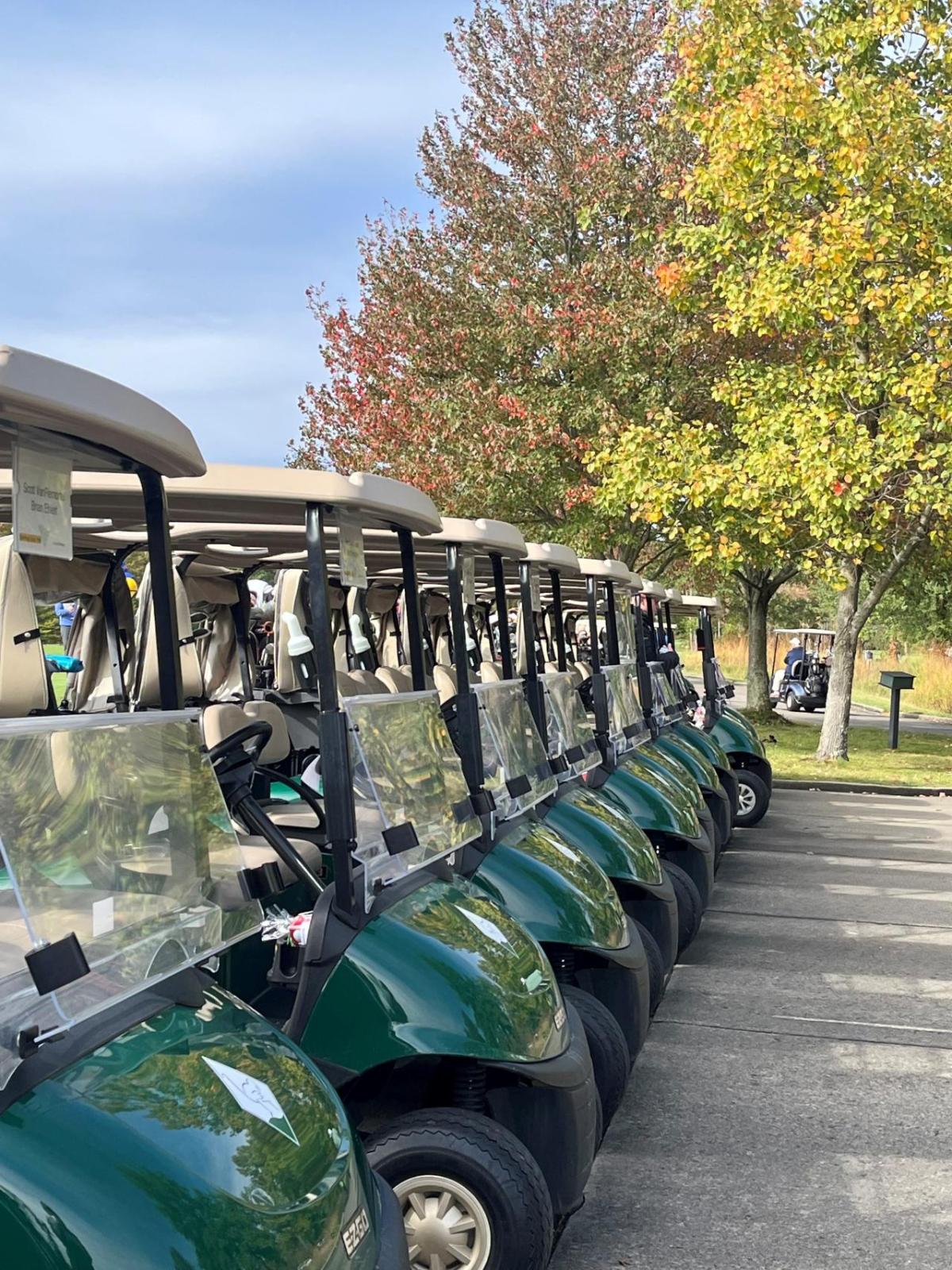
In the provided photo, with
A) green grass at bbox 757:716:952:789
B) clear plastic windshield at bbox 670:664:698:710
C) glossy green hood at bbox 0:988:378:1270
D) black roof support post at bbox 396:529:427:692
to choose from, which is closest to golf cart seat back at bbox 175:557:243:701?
black roof support post at bbox 396:529:427:692

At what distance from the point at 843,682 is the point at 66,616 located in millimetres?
12208

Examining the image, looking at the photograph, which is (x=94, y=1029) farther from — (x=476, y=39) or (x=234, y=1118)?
(x=476, y=39)

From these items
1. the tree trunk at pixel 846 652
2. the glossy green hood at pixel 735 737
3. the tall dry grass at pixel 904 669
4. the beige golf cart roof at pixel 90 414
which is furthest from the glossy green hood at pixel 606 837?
the tall dry grass at pixel 904 669

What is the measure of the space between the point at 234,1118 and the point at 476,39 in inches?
731

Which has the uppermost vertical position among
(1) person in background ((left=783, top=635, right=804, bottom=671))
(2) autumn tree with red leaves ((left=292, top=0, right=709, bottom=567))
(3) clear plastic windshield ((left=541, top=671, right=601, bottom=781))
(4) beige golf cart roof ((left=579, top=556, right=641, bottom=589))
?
(2) autumn tree with red leaves ((left=292, top=0, right=709, bottom=567))

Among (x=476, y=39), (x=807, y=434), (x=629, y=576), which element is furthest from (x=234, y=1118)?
(x=476, y=39)

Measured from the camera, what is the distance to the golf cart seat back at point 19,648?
3.49 meters

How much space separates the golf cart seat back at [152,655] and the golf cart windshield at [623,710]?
233cm

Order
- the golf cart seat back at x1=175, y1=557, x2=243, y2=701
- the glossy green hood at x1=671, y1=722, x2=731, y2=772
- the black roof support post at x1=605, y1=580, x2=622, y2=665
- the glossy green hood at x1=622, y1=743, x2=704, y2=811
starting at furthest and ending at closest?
the glossy green hood at x1=671, y1=722, x2=731, y2=772 < the black roof support post at x1=605, y1=580, x2=622, y2=665 < the glossy green hood at x1=622, y1=743, x2=704, y2=811 < the golf cart seat back at x1=175, y1=557, x2=243, y2=701

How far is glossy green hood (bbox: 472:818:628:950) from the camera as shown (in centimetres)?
425

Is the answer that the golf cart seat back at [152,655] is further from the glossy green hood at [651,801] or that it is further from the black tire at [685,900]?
the black tire at [685,900]

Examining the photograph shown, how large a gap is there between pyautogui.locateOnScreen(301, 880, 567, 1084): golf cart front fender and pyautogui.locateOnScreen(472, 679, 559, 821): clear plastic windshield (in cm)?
128

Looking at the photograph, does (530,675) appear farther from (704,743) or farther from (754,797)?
(754,797)

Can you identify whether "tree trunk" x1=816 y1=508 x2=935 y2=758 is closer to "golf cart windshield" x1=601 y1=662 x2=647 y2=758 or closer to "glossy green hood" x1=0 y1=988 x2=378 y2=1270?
"golf cart windshield" x1=601 y1=662 x2=647 y2=758
